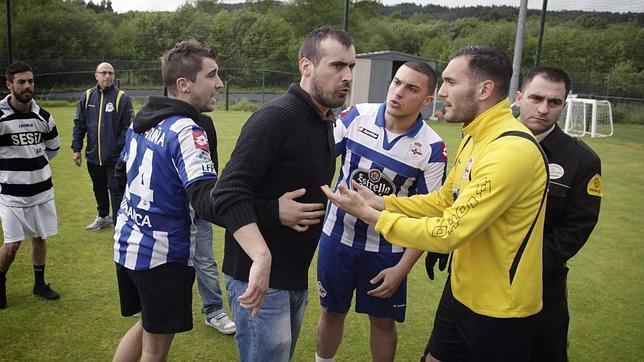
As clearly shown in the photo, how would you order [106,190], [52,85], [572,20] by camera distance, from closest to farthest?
A: [106,190], [52,85], [572,20]

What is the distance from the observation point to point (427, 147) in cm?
332

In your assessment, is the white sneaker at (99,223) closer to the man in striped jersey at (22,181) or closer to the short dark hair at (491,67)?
the man in striped jersey at (22,181)

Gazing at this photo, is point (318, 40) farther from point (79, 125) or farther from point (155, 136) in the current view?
point (79, 125)

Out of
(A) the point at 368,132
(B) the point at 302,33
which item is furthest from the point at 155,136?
(B) the point at 302,33

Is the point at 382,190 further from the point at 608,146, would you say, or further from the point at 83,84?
the point at 83,84

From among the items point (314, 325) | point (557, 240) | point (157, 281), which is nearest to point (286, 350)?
point (157, 281)

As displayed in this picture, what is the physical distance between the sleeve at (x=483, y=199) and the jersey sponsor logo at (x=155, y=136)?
1.34m

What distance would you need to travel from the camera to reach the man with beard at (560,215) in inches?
110

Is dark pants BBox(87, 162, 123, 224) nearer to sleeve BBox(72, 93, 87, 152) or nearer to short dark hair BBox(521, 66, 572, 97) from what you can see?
sleeve BBox(72, 93, 87, 152)

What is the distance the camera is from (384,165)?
3328 millimetres

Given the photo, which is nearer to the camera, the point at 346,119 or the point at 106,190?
the point at 346,119

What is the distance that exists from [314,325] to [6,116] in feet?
10.8

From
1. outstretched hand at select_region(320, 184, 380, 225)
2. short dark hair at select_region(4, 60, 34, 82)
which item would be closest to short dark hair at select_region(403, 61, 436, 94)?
outstretched hand at select_region(320, 184, 380, 225)

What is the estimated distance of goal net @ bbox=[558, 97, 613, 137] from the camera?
1758cm
